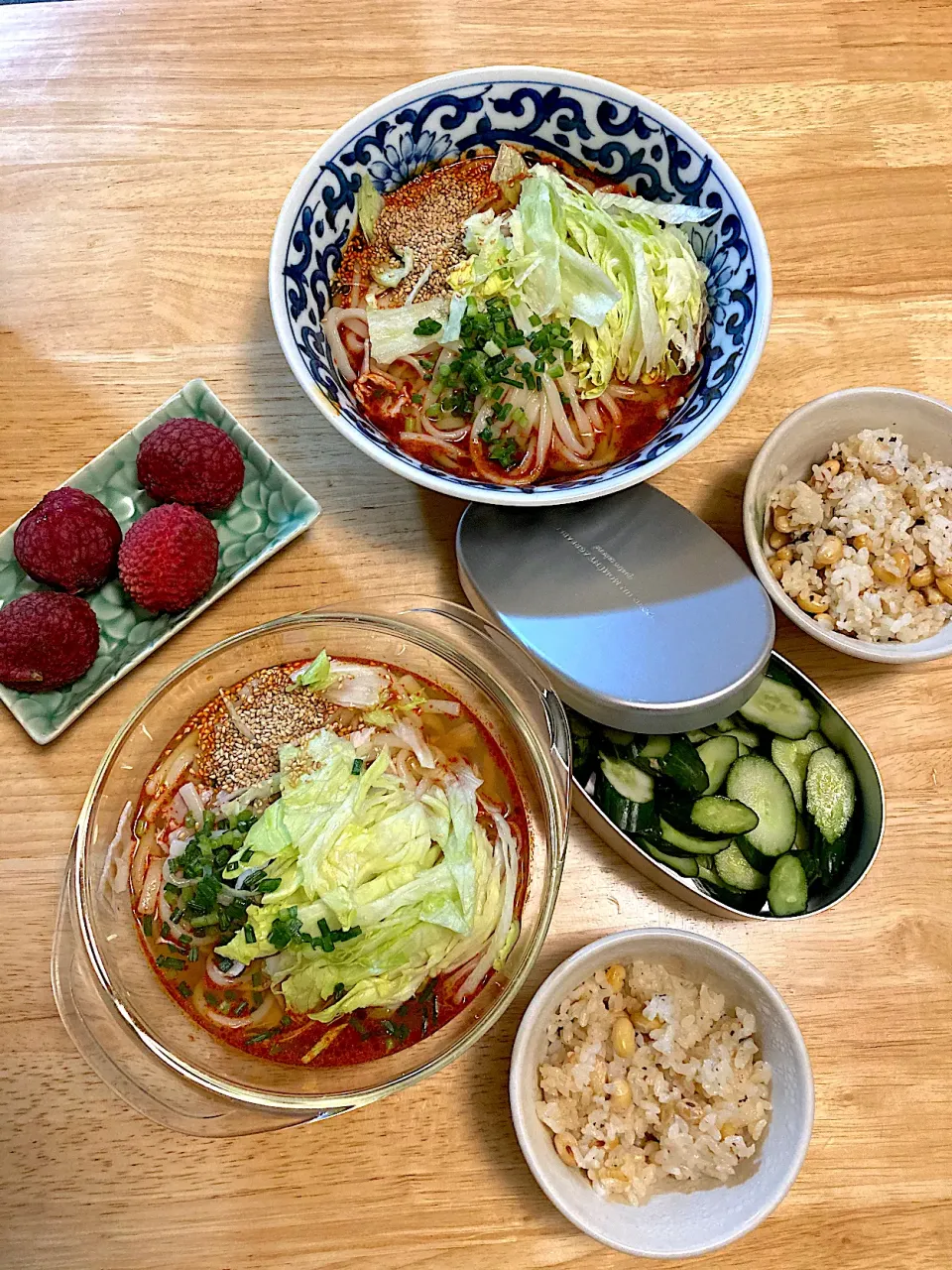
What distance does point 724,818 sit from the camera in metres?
1.36

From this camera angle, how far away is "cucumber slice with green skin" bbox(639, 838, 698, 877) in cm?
137

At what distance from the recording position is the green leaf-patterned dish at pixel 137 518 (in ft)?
4.78

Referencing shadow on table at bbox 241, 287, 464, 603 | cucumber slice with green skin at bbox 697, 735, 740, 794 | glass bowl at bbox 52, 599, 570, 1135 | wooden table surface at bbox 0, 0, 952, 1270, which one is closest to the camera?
glass bowl at bbox 52, 599, 570, 1135

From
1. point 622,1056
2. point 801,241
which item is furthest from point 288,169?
point 622,1056

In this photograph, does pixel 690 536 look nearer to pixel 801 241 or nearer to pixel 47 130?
pixel 801 241

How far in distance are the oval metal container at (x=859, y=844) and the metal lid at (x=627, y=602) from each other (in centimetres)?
13

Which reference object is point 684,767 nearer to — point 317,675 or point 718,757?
→ point 718,757

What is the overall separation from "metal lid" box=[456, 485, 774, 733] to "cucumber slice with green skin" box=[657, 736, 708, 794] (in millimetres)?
70

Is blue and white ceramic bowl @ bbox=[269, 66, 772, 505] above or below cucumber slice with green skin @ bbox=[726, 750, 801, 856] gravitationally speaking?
above

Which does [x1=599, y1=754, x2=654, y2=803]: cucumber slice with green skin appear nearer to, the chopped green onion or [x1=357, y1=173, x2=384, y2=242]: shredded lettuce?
the chopped green onion

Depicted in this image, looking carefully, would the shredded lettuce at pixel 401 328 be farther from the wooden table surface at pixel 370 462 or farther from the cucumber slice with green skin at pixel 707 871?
the cucumber slice with green skin at pixel 707 871

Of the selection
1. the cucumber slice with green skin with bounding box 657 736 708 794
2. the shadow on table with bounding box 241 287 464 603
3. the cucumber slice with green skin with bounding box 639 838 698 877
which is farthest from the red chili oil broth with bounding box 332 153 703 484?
the cucumber slice with green skin with bounding box 639 838 698 877

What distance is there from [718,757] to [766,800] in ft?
0.29

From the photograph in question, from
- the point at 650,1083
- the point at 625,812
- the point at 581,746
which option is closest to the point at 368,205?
the point at 581,746
